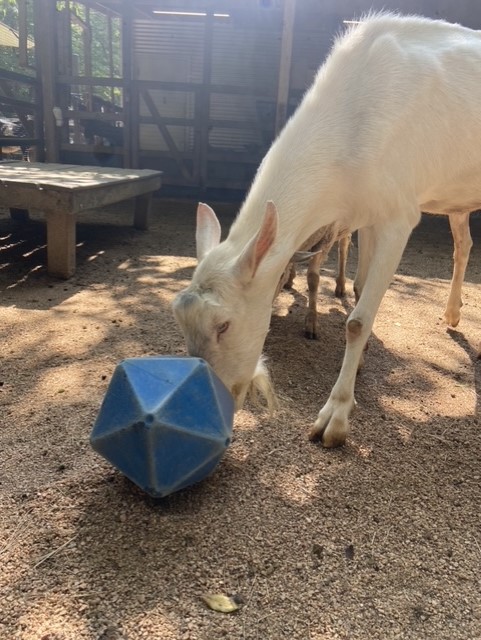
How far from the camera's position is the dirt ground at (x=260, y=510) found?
5.38ft

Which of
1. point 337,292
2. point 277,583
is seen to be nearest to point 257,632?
point 277,583

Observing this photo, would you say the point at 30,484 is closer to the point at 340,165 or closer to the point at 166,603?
the point at 166,603

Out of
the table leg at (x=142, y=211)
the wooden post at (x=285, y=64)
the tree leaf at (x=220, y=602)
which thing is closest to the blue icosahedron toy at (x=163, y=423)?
the tree leaf at (x=220, y=602)

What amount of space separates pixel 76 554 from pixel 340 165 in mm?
1946

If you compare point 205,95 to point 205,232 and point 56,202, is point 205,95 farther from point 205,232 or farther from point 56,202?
point 205,232

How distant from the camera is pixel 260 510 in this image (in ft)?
6.84

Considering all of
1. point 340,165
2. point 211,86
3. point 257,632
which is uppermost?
point 211,86

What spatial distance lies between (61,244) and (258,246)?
316 cm

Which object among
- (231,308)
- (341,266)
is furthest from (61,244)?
(231,308)

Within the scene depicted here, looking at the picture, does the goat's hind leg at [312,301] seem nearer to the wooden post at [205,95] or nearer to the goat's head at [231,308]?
the goat's head at [231,308]

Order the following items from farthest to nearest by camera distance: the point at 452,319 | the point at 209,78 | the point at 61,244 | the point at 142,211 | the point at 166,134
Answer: the point at 166,134 → the point at 209,78 → the point at 142,211 → the point at 61,244 → the point at 452,319

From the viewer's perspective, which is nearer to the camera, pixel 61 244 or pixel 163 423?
pixel 163 423

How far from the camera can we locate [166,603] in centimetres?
165

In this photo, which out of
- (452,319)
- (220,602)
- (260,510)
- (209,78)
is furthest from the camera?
(209,78)
